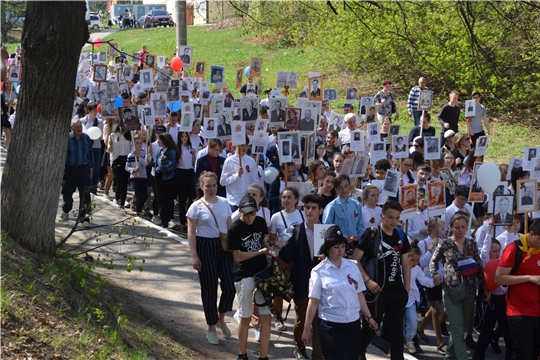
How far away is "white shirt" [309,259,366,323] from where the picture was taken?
703 cm

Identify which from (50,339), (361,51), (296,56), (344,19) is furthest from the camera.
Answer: (296,56)

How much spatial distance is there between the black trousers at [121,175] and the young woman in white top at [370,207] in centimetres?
574

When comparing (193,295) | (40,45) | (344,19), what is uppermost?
(344,19)

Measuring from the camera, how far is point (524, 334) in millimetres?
7812

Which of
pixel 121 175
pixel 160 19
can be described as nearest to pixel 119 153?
pixel 121 175

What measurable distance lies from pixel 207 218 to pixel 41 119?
202 centimetres

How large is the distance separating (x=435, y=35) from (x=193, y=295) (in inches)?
677

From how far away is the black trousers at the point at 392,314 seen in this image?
8102mm

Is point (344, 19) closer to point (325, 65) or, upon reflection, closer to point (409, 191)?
point (325, 65)

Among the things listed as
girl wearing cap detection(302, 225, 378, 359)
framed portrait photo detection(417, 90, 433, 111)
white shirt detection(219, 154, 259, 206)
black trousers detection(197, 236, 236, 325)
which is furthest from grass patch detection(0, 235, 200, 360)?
framed portrait photo detection(417, 90, 433, 111)

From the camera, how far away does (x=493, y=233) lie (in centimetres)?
995

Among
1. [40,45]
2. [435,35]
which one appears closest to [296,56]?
[435,35]

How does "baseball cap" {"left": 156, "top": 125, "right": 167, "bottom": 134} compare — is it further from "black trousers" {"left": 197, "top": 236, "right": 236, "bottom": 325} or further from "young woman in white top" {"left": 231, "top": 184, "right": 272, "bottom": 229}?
"black trousers" {"left": 197, "top": 236, "right": 236, "bottom": 325}

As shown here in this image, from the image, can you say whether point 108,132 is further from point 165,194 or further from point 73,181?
point 73,181
